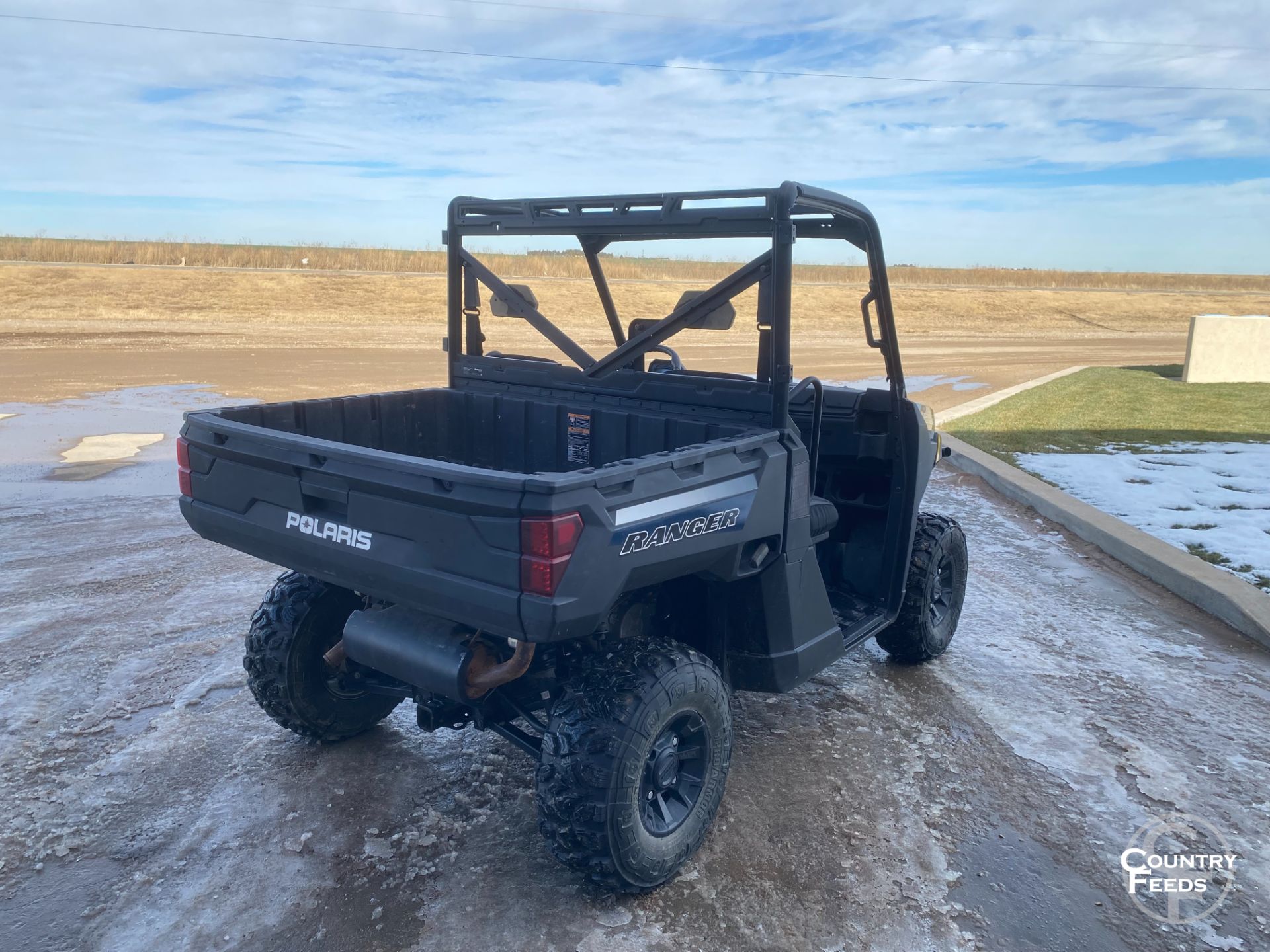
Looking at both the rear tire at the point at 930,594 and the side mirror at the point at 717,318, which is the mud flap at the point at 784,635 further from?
the rear tire at the point at 930,594

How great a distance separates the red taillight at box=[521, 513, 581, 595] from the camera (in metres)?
2.51

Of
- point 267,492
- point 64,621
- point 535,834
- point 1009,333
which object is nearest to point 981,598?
point 535,834

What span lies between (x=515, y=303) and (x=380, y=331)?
65.5 ft

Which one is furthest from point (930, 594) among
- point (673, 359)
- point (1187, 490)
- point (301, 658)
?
point (1187, 490)

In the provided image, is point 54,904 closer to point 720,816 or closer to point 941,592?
point 720,816

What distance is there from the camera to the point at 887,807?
137 inches

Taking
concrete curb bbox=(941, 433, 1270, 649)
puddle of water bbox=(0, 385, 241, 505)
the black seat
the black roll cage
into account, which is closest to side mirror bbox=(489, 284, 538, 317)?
the black roll cage

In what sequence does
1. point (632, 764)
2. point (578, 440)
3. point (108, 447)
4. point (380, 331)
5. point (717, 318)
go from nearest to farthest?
point (632, 764) < point (717, 318) < point (578, 440) < point (108, 447) < point (380, 331)

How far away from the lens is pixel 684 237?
12.1 feet

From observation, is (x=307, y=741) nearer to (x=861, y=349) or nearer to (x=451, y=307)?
(x=451, y=307)

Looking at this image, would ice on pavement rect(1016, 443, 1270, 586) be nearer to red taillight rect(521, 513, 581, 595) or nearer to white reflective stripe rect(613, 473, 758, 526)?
white reflective stripe rect(613, 473, 758, 526)

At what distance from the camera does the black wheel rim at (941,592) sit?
15.3 ft

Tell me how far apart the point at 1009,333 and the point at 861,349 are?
10.5 meters

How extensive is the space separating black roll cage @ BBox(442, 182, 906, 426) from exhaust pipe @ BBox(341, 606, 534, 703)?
1.24 m
